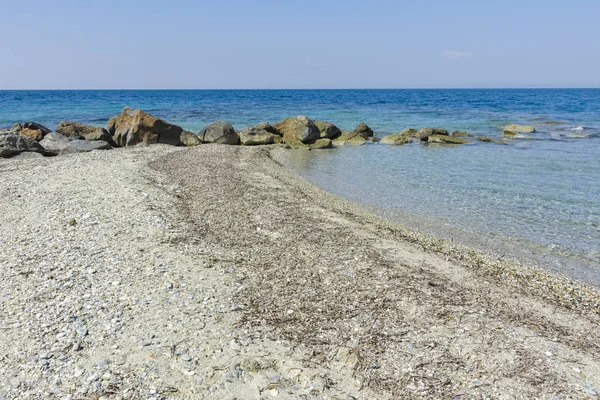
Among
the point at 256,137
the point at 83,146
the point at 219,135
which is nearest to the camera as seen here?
the point at 83,146

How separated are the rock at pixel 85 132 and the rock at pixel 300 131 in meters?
8.61

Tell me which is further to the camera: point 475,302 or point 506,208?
point 506,208

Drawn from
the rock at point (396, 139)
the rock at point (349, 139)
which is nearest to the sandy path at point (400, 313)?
the rock at point (349, 139)

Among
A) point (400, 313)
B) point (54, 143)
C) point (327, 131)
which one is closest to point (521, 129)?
point (327, 131)

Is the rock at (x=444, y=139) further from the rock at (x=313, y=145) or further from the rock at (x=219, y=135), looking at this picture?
the rock at (x=219, y=135)

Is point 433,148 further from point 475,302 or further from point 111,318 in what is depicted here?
point 111,318

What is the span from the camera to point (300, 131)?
942 inches

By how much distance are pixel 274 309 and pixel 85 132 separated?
19983 millimetres

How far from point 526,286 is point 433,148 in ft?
54.9

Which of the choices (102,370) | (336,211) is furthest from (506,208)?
(102,370)

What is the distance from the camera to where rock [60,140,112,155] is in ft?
61.0

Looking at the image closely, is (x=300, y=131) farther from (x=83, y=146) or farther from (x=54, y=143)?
(x=54, y=143)

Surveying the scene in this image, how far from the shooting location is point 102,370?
14.1 ft

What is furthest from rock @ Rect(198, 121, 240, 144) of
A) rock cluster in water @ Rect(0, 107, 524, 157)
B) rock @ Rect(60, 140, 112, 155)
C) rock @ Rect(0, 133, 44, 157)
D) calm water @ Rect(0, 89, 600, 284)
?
rock @ Rect(0, 133, 44, 157)
